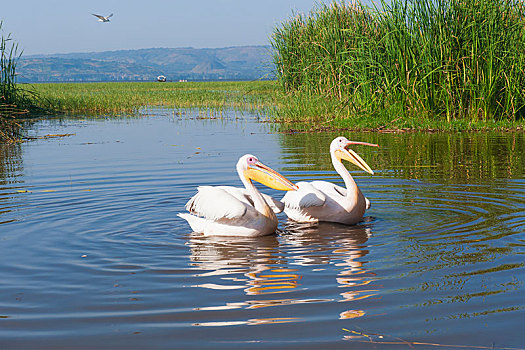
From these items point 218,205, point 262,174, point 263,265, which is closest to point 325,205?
point 262,174

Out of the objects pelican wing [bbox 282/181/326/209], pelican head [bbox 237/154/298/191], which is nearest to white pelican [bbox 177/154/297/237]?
pelican head [bbox 237/154/298/191]

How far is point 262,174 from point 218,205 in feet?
2.08

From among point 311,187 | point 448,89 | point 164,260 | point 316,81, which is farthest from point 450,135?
point 164,260

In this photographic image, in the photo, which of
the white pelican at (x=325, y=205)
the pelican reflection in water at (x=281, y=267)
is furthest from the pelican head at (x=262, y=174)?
the pelican reflection in water at (x=281, y=267)

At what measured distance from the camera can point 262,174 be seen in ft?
23.3

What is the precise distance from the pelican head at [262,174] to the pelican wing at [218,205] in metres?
0.33

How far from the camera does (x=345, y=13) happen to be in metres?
21.2

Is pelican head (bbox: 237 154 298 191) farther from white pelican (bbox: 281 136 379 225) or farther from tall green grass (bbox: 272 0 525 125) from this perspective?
tall green grass (bbox: 272 0 525 125)

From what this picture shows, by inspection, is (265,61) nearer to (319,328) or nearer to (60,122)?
(60,122)

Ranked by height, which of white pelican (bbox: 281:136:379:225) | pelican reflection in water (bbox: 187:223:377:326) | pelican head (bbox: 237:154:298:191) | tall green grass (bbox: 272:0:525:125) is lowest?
pelican reflection in water (bbox: 187:223:377:326)

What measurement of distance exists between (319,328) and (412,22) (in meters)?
12.8

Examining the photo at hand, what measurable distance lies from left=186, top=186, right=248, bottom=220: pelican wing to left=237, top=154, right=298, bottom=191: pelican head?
1.09ft

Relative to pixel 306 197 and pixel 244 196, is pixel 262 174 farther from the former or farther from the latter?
pixel 306 197

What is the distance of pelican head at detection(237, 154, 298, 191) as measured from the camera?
708 centimetres
